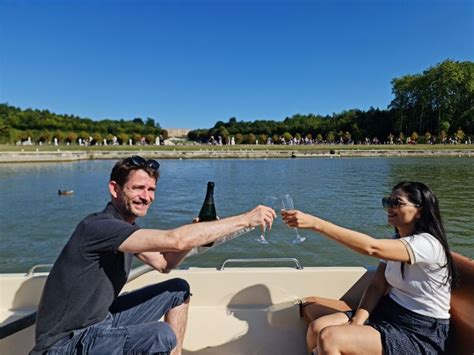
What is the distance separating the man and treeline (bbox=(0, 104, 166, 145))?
2879 inches

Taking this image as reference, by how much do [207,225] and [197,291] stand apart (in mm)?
1521

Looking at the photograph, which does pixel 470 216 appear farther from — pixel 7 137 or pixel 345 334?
pixel 7 137

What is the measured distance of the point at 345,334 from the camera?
2.01 m

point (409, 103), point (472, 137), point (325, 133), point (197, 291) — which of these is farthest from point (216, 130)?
point (197, 291)

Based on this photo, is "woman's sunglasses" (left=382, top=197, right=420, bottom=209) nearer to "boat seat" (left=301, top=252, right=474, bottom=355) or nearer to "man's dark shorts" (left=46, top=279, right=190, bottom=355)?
"boat seat" (left=301, top=252, right=474, bottom=355)

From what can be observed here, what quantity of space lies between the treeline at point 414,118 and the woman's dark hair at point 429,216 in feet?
251

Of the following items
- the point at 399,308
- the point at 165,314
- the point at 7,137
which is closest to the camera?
the point at 399,308

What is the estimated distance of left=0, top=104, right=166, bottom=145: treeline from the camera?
7443 cm

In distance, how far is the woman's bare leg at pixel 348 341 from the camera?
6.52 feet

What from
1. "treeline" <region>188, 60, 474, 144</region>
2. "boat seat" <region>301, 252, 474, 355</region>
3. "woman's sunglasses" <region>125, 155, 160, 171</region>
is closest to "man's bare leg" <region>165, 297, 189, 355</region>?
"woman's sunglasses" <region>125, 155, 160, 171</region>

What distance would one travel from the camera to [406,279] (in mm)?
2162

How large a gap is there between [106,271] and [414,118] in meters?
85.0

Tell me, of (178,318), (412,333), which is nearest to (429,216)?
(412,333)

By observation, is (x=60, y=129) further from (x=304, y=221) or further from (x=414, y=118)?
(x=304, y=221)
